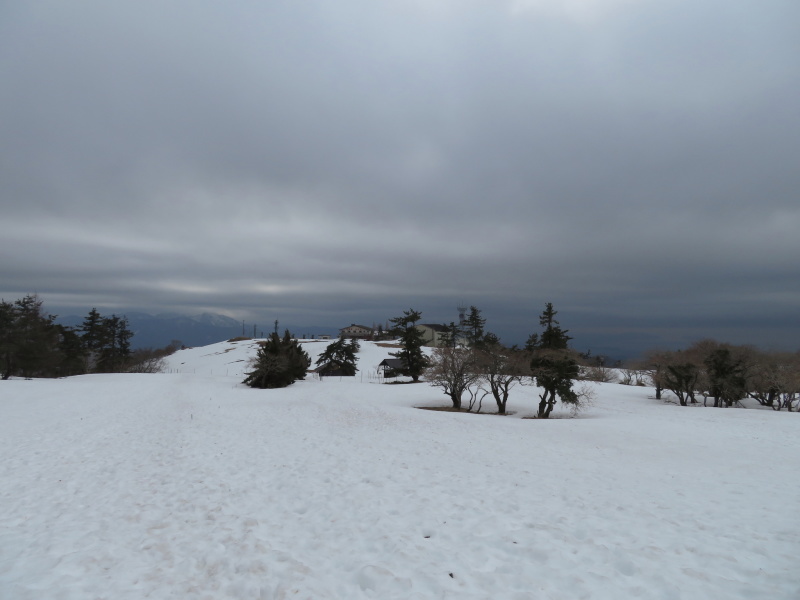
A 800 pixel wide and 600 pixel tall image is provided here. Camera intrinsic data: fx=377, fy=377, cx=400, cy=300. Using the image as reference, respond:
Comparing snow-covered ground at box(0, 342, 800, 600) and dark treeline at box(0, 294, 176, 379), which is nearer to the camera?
snow-covered ground at box(0, 342, 800, 600)

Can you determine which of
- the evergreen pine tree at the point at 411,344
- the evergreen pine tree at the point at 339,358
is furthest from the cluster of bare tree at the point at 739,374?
the evergreen pine tree at the point at 339,358

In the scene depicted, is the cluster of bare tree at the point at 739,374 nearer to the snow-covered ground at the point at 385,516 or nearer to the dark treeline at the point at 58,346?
the snow-covered ground at the point at 385,516

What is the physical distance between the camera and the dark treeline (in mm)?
40781

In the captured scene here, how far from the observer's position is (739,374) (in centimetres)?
3200

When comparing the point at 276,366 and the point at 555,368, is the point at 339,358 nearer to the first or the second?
the point at 276,366

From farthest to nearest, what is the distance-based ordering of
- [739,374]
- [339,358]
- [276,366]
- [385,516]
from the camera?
1. [339,358]
2. [276,366]
3. [739,374]
4. [385,516]

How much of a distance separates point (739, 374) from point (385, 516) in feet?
126

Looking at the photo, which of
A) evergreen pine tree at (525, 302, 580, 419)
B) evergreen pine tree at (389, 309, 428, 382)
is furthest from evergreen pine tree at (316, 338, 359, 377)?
evergreen pine tree at (525, 302, 580, 419)

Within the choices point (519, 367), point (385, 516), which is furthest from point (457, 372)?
point (385, 516)

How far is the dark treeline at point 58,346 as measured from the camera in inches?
Result: 1606

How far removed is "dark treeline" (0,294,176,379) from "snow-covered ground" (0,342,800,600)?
35.9m

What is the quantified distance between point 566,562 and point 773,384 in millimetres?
37452

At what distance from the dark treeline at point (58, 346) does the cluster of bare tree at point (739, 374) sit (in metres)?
66.8

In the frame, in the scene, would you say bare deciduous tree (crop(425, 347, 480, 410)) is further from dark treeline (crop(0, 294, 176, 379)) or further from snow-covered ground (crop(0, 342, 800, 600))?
dark treeline (crop(0, 294, 176, 379))
